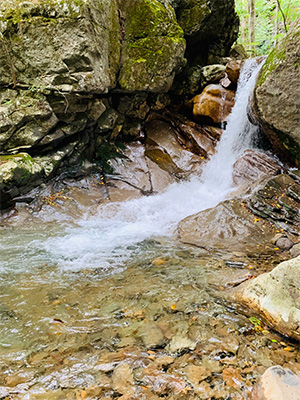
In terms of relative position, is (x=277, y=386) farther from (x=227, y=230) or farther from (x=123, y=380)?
(x=227, y=230)

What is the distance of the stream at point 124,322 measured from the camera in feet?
6.40

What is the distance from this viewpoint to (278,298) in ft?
8.59

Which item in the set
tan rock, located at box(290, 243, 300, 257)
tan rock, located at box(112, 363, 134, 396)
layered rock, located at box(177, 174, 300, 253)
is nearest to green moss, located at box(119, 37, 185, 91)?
layered rock, located at box(177, 174, 300, 253)

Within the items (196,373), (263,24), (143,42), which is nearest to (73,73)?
(143,42)

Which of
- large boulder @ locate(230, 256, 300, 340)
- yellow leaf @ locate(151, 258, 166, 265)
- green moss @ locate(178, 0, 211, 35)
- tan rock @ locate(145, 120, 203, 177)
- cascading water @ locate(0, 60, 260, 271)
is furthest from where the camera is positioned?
green moss @ locate(178, 0, 211, 35)

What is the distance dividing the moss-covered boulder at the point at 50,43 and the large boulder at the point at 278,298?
634 cm

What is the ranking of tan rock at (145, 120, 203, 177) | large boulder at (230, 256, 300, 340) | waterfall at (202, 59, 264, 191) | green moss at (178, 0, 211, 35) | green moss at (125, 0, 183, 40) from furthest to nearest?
green moss at (178, 0, 211, 35) → tan rock at (145, 120, 203, 177) → waterfall at (202, 59, 264, 191) → green moss at (125, 0, 183, 40) → large boulder at (230, 256, 300, 340)

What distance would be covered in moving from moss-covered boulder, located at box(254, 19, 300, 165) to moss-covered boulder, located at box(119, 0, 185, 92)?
10.8ft

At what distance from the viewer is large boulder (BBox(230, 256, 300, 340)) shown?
241cm

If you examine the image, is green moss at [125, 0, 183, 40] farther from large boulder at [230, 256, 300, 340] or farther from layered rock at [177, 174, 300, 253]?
large boulder at [230, 256, 300, 340]

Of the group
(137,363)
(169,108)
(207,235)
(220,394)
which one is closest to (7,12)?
(169,108)

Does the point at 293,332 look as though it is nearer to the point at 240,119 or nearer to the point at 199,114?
the point at 240,119

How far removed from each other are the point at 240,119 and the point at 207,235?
5916mm

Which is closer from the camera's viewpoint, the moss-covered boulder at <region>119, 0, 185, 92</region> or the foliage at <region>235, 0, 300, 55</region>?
the moss-covered boulder at <region>119, 0, 185, 92</region>
